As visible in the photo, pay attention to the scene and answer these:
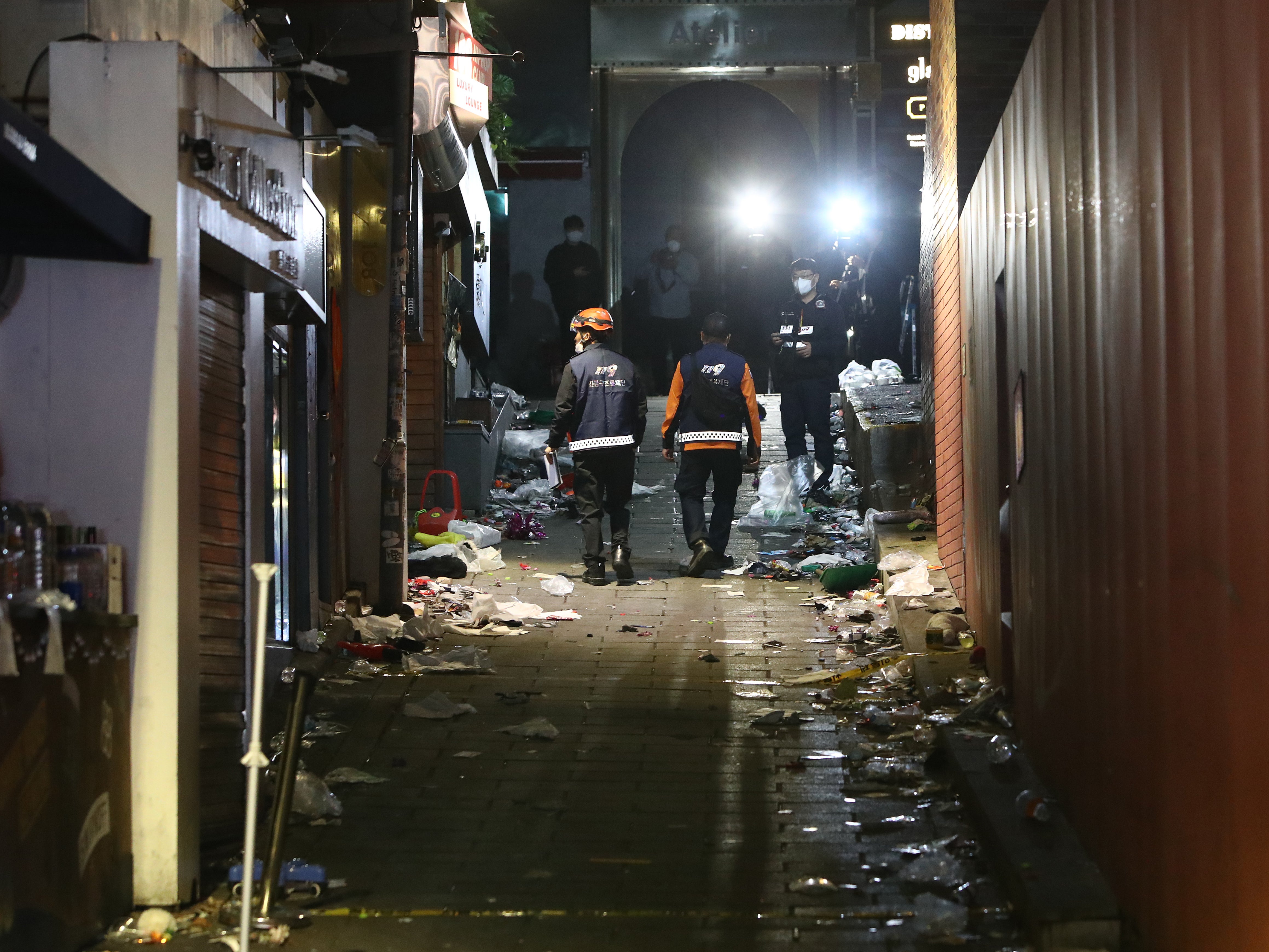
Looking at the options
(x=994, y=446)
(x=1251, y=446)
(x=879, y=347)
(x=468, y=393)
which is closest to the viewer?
(x=1251, y=446)

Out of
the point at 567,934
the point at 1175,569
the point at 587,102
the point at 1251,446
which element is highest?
the point at 587,102

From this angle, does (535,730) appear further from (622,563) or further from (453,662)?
(622,563)

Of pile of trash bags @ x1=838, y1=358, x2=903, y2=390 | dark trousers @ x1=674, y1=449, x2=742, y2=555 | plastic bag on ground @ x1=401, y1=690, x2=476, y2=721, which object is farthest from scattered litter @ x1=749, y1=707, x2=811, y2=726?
pile of trash bags @ x1=838, y1=358, x2=903, y2=390

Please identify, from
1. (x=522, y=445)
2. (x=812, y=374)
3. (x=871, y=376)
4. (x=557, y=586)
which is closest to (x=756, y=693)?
(x=557, y=586)

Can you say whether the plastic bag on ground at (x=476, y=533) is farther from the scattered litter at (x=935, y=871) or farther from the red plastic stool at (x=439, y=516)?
the scattered litter at (x=935, y=871)

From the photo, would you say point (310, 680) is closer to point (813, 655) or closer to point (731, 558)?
point (813, 655)

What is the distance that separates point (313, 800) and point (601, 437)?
20.4 ft

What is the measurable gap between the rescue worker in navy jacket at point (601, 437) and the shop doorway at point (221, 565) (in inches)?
233

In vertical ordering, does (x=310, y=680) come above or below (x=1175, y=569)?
below

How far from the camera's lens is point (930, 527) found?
39.3 feet

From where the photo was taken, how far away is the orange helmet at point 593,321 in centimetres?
1205

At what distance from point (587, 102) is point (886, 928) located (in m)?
20.6

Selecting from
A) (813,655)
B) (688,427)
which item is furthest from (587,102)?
(813,655)

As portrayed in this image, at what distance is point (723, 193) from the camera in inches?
973
